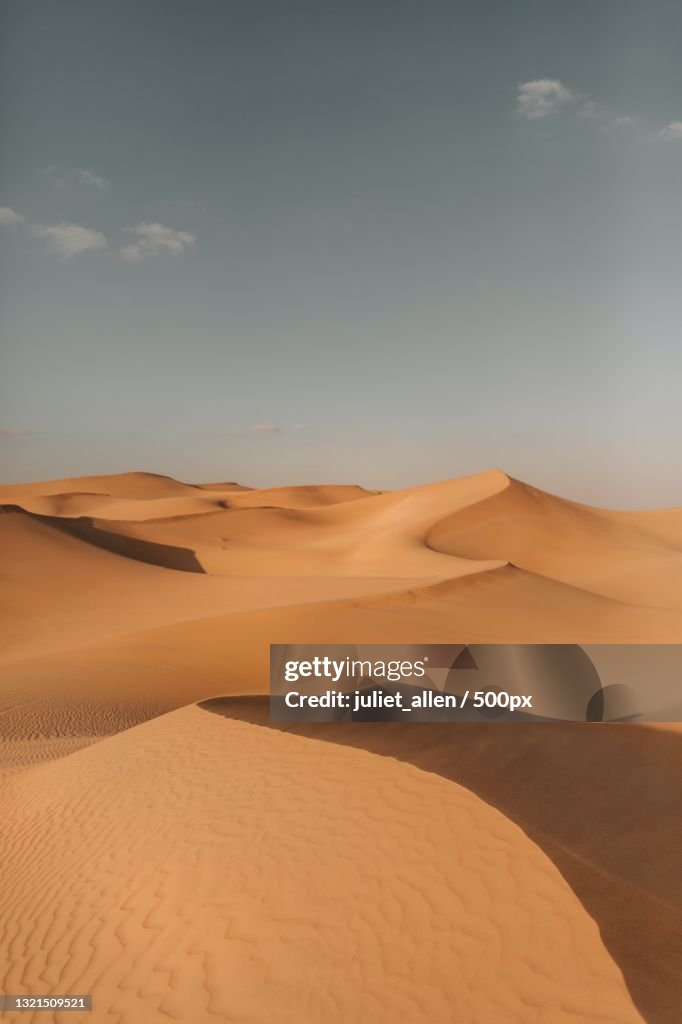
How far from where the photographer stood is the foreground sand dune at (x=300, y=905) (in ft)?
13.3

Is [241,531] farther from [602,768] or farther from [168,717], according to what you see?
[602,768]

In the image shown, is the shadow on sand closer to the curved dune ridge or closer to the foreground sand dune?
the curved dune ridge

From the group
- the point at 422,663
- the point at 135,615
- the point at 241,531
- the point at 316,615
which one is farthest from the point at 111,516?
the point at 422,663

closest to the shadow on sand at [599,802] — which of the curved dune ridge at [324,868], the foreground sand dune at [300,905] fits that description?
the curved dune ridge at [324,868]

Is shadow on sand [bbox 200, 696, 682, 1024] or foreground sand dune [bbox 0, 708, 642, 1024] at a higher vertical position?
shadow on sand [bbox 200, 696, 682, 1024]

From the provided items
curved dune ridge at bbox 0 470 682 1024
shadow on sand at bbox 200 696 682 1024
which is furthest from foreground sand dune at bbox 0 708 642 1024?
shadow on sand at bbox 200 696 682 1024

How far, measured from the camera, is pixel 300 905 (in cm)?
497

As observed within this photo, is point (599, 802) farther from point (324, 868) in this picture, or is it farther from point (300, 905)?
point (300, 905)

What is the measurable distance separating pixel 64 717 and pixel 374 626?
6.69 m

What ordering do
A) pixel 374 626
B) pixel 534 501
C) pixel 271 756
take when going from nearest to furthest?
pixel 271 756 < pixel 374 626 < pixel 534 501

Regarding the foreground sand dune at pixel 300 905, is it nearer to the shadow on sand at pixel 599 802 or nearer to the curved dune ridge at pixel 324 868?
the curved dune ridge at pixel 324 868

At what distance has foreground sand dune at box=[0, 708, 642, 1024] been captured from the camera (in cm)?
405

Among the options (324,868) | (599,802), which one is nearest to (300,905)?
(324,868)

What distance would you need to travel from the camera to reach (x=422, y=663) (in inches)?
556
